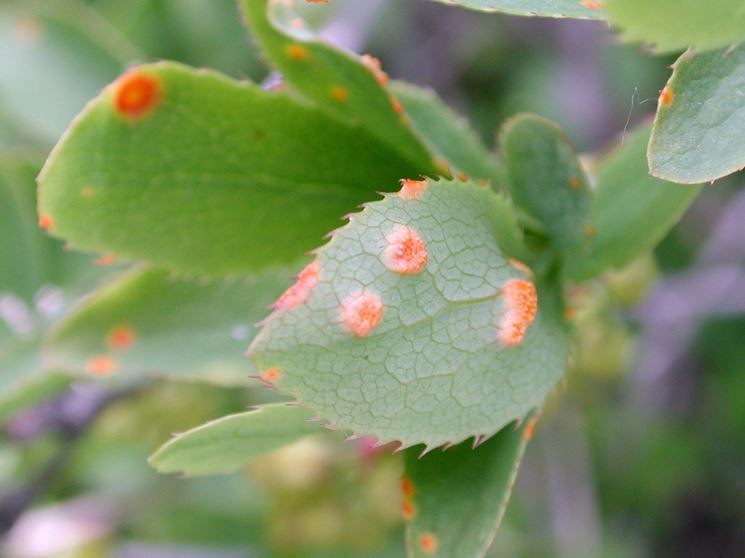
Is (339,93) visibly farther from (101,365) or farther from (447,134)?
(101,365)

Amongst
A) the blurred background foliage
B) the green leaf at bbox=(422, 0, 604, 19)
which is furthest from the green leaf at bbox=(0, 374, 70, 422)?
the green leaf at bbox=(422, 0, 604, 19)

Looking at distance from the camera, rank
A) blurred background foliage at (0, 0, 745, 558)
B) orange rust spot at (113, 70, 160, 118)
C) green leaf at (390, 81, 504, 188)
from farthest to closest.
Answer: blurred background foliage at (0, 0, 745, 558)
green leaf at (390, 81, 504, 188)
orange rust spot at (113, 70, 160, 118)

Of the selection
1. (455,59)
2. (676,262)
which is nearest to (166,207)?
(676,262)

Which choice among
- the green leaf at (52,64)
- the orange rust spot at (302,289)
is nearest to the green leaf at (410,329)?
the orange rust spot at (302,289)

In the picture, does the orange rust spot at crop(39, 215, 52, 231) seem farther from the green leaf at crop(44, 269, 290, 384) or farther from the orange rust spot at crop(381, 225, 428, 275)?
the orange rust spot at crop(381, 225, 428, 275)

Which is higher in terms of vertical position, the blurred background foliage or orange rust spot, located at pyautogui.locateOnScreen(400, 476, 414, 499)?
orange rust spot, located at pyautogui.locateOnScreen(400, 476, 414, 499)

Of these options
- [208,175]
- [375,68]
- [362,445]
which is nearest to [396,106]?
[375,68]

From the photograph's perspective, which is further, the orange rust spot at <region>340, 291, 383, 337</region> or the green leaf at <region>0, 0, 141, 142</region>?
the green leaf at <region>0, 0, 141, 142</region>
